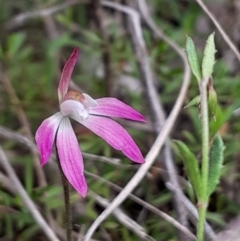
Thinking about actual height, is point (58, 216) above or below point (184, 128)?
below

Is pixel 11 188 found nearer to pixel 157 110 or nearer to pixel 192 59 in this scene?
pixel 157 110

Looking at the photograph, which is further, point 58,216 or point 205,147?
point 58,216

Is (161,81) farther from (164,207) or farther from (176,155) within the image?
(164,207)

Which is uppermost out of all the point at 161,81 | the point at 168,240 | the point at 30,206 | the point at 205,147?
the point at 161,81

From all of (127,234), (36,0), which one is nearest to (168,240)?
(127,234)

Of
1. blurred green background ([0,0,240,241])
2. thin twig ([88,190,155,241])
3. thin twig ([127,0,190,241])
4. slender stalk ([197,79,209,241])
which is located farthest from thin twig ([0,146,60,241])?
slender stalk ([197,79,209,241])

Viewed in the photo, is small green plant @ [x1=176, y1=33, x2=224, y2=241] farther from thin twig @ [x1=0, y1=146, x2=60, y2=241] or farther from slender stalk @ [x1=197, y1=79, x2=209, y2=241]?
thin twig @ [x1=0, y1=146, x2=60, y2=241]

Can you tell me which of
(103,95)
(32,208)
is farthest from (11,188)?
(103,95)

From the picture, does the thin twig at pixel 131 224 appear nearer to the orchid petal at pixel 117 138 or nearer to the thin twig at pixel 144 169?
the thin twig at pixel 144 169

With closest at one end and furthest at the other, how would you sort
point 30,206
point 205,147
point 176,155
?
point 205,147
point 30,206
point 176,155
